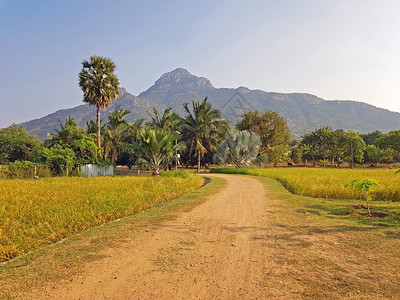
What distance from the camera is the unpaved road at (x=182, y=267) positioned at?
3.42 metres

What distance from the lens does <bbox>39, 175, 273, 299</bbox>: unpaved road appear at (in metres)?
3.42

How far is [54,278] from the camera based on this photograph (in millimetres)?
3826

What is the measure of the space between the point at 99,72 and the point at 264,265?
3299cm

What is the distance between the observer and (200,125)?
40406mm

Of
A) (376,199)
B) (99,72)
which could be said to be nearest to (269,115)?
(99,72)

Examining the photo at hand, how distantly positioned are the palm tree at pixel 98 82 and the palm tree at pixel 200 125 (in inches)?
503

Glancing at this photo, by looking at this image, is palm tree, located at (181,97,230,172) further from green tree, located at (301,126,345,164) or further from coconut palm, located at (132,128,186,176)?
green tree, located at (301,126,345,164)

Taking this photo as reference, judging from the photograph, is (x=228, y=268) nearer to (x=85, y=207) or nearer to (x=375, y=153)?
(x=85, y=207)

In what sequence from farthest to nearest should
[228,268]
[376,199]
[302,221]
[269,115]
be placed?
[269,115] < [376,199] < [302,221] < [228,268]

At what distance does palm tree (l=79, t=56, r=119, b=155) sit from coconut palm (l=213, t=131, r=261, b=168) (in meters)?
19.2

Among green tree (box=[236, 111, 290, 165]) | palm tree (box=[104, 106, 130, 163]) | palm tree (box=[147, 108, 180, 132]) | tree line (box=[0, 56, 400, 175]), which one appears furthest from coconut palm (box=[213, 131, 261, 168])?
palm tree (box=[104, 106, 130, 163])

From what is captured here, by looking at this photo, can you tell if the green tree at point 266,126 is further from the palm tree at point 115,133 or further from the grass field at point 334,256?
the grass field at point 334,256

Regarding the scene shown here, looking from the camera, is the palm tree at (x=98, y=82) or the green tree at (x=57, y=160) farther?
the palm tree at (x=98, y=82)

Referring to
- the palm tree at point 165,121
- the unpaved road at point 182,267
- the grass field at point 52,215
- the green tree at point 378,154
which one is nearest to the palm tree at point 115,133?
the palm tree at point 165,121
